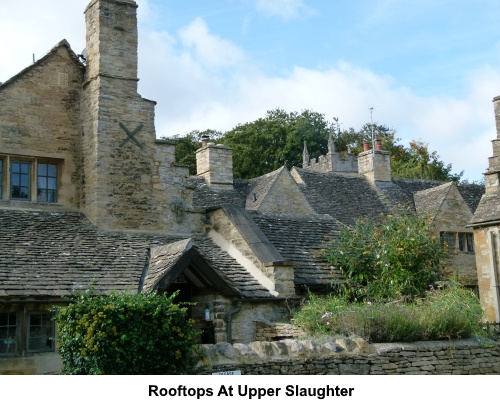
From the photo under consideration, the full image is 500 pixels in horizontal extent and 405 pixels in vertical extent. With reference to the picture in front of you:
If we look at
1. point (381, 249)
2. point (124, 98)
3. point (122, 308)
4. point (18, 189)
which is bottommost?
point (122, 308)

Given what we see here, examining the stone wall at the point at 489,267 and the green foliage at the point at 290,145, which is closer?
the stone wall at the point at 489,267

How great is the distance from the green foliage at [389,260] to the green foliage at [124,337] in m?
6.09

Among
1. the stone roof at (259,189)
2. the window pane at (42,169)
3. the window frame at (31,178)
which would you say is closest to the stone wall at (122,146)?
the window frame at (31,178)

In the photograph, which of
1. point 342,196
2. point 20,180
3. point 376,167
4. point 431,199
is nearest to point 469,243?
point 431,199

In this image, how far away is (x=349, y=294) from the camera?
15.8 meters

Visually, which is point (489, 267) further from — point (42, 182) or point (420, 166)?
point (420, 166)

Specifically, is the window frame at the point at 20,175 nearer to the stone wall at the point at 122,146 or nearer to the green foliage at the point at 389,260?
the stone wall at the point at 122,146

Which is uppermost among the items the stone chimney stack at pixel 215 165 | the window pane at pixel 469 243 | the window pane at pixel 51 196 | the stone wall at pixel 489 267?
the stone chimney stack at pixel 215 165

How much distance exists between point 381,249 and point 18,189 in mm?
8496

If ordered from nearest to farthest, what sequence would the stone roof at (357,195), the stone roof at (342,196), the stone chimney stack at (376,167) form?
the stone roof at (342,196)
the stone roof at (357,195)
the stone chimney stack at (376,167)

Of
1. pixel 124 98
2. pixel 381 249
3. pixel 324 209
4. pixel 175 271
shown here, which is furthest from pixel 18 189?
pixel 324 209

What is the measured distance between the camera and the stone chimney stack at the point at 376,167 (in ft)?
113

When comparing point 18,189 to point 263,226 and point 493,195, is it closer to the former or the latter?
point 263,226

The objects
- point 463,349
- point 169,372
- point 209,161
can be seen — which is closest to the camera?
→ point 169,372
